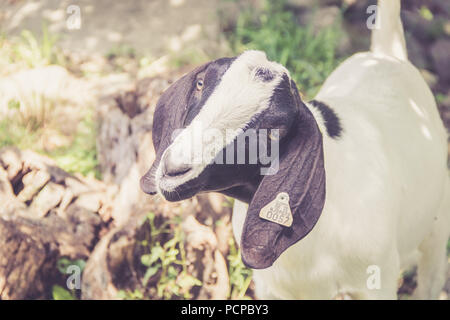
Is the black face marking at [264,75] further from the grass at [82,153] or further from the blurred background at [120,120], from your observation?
the grass at [82,153]

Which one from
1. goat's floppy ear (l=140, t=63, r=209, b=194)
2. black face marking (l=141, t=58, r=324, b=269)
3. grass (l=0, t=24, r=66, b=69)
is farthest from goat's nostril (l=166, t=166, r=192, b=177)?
grass (l=0, t=24, r=66, b=69)

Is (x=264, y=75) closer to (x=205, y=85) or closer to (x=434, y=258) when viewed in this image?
(x=205, y=85)

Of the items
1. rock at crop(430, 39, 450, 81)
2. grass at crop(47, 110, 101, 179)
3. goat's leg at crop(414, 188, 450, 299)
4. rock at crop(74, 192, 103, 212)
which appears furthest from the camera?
rock at crop(430, 39, 450, 81)

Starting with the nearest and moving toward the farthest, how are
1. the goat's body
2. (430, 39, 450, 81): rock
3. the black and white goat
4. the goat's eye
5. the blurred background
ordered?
the black and white goat < the goat's eye < the goat's body < the blurred background < (430, 39, 450, 81): rock

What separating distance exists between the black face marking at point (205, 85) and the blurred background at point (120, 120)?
1.31 metres

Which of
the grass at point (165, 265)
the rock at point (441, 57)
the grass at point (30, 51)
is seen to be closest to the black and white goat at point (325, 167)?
the grass at point (165, 265)

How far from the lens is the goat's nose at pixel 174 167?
5.74 ft

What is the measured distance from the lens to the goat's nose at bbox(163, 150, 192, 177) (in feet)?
5.74

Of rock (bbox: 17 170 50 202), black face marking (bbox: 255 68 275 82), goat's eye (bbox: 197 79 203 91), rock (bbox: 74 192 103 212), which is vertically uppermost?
black face marking (bbox: 255 68 275 82)

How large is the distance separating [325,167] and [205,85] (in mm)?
606

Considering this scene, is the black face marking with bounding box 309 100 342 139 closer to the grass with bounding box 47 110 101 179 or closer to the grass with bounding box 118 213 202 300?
the grass with bounding box 118 213 202 300

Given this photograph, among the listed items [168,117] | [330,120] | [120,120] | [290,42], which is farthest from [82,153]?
[330,120]

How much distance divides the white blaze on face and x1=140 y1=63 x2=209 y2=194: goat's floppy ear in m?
0.16

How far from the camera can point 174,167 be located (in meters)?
1.76
